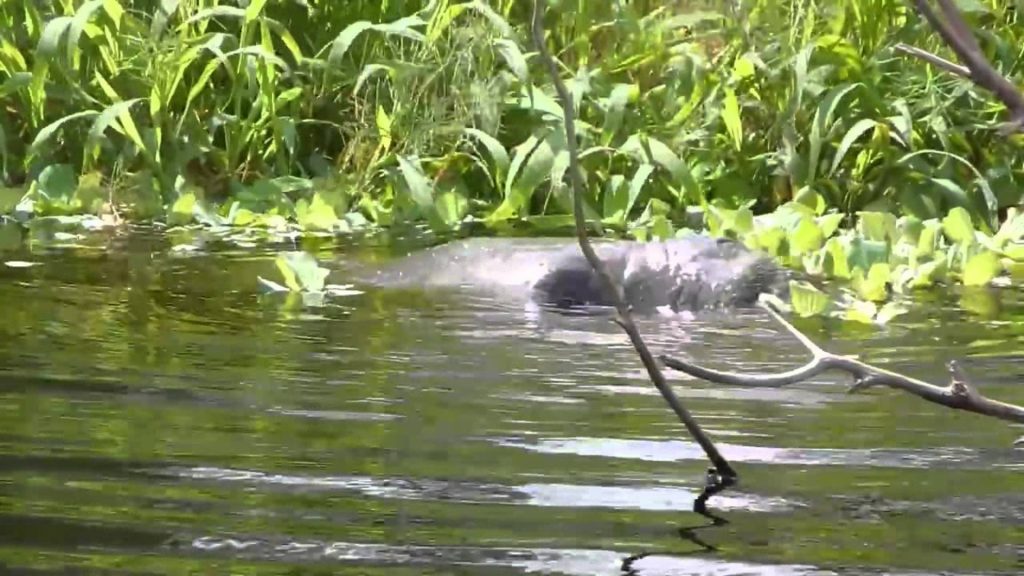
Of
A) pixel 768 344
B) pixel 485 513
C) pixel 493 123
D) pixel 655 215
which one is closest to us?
pixel 485 513

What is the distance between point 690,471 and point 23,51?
4.16 m

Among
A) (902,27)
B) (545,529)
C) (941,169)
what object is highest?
(902,27)

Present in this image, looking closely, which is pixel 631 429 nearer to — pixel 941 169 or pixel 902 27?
pixel 941 169

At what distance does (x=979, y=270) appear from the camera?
403 cm

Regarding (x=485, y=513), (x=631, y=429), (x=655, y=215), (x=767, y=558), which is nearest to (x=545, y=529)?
(x=485, y=513)

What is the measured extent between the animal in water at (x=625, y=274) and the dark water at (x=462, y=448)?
1.02 ft

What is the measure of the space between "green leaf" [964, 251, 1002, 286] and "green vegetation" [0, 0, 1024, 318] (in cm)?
81

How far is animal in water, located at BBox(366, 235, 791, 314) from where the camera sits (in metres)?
3.90

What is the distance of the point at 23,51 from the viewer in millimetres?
5754

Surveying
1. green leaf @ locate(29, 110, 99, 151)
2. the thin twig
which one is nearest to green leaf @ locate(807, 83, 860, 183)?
green leaf @ locate(29, 110, 99, 151)

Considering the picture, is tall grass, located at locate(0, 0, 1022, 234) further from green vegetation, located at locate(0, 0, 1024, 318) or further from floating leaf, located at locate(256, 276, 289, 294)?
floating leaf, located at locate(256, 276, 289, 294)

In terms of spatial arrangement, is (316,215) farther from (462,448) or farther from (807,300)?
(462,448)

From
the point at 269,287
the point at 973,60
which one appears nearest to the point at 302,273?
the point at 269,287

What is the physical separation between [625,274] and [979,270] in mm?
833
